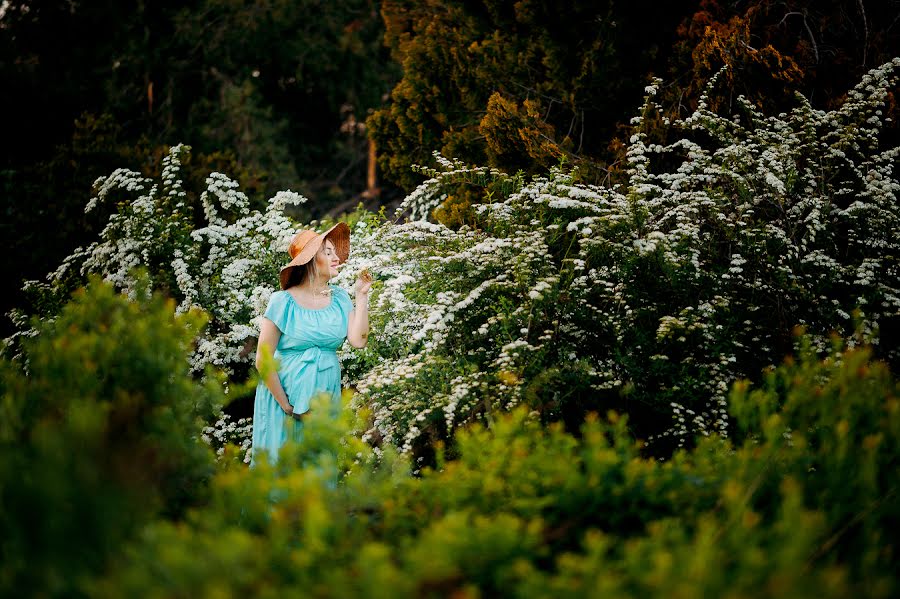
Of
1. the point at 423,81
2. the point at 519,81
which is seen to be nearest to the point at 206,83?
the point at 423,81

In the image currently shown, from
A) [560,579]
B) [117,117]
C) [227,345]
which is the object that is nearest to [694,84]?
[227,345]

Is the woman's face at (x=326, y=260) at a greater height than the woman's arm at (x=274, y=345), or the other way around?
the woman's face at (x=326, y=260)

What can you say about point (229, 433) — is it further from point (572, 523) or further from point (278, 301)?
point (572, 523)

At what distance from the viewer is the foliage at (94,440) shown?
5.34ft

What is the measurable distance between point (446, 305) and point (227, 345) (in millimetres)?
2258

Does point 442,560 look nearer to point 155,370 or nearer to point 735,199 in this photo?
point 155,370

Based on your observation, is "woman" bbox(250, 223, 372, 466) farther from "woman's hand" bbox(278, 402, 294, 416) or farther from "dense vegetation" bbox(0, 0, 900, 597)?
"dense vegetation" bbox(0, 0, 900, 597)

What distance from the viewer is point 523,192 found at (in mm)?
4625

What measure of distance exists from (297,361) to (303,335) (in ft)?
0.46

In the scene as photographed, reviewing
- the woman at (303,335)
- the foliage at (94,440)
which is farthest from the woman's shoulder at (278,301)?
the foliage at (94,440)

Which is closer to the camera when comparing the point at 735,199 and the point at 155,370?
the point at 155,370

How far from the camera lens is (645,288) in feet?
15.1

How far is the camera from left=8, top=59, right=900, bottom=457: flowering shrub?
4.18 meters

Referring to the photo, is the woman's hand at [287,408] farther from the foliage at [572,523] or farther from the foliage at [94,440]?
the foliage at [572,523]
